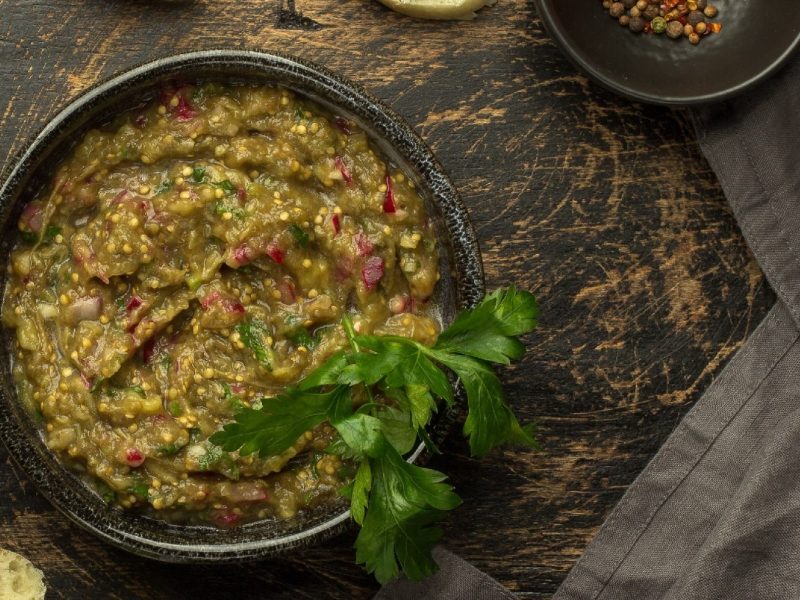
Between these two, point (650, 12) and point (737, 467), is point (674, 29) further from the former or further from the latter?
point (737, 467)

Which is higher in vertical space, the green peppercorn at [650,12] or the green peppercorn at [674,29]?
the green peppercorn at [650,12]

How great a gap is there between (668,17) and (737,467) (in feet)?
4.23

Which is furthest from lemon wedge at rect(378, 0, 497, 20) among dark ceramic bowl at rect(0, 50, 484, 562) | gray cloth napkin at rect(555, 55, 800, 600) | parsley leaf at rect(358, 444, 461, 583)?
parsley leaf at rect(358, 444, 461, 583)

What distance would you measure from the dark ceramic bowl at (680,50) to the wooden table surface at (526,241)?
0.10 m

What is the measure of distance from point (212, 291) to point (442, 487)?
70 centimetres

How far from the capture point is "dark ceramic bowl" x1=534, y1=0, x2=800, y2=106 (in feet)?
9.20

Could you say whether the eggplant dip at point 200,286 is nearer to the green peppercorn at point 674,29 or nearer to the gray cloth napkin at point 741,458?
the gray cloth napkin at point 741,458

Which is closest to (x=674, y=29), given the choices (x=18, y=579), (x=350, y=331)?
(x=350, y=331)

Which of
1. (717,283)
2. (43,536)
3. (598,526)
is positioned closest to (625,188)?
(717,283)

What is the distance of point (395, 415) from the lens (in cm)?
243

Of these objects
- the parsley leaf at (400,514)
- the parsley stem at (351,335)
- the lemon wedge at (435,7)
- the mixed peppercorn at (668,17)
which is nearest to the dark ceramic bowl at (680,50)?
the mixed peppercorn at (668,17)

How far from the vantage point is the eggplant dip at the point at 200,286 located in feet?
8.04

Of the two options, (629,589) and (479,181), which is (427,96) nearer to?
(479,181)

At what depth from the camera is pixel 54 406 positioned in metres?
2.50
